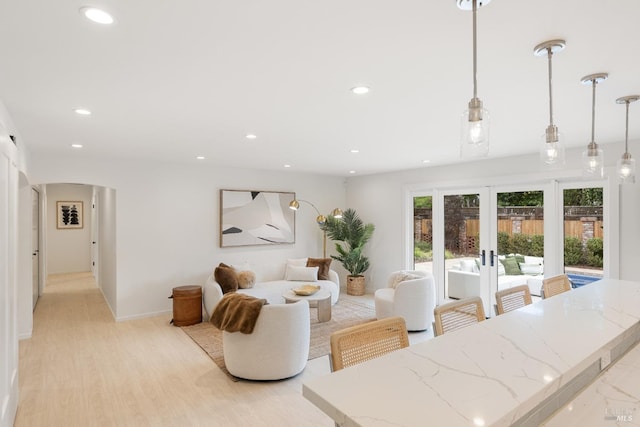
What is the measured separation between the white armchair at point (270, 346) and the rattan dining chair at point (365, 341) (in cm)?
178

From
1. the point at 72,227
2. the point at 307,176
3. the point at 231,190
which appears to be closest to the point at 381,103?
the point at 231,190

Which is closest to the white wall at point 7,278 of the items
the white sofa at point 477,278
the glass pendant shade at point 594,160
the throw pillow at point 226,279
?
the throw pillow at point 226,279

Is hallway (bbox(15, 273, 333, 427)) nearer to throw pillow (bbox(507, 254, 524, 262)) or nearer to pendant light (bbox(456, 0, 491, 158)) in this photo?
pendant light (bbox(456, 0, 491, 158))

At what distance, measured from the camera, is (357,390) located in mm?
1045

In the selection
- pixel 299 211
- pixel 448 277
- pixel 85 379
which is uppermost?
pixel 299 211

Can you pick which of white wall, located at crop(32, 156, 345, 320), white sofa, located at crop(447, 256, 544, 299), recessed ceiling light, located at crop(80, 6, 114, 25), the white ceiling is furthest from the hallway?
white sofa, located at crop(447, 256, 544, 299)

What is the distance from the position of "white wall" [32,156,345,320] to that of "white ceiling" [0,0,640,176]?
1531mm

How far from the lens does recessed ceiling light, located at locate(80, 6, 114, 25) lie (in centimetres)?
146

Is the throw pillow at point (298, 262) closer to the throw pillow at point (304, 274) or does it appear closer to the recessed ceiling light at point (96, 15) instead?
the throw pillow at point (304, 274)

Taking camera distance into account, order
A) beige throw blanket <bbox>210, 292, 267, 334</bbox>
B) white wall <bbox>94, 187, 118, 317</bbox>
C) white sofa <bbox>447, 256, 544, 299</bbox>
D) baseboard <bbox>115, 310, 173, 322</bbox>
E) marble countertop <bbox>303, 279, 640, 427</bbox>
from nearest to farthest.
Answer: marble countertop <bbox>303, 279, 640, 427</bbox> < beige throw blanket <bbox>210, 292, 267, 334</bbox> < white sofa <bbox>447, 256, 544, 299</bbox> < baseboard <bbox>115, 310, 173, 322</bbox> < white wall <bbox>94, 187, 118, 317</bbox>

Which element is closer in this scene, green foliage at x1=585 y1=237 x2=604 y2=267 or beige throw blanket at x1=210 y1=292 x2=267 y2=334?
beige throw blanket at x1=210 y1=292 x2=267 y2=334

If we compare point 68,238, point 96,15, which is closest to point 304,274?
point 96,15

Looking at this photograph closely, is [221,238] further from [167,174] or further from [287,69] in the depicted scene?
[287,69]

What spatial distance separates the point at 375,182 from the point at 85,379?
5.38 m
